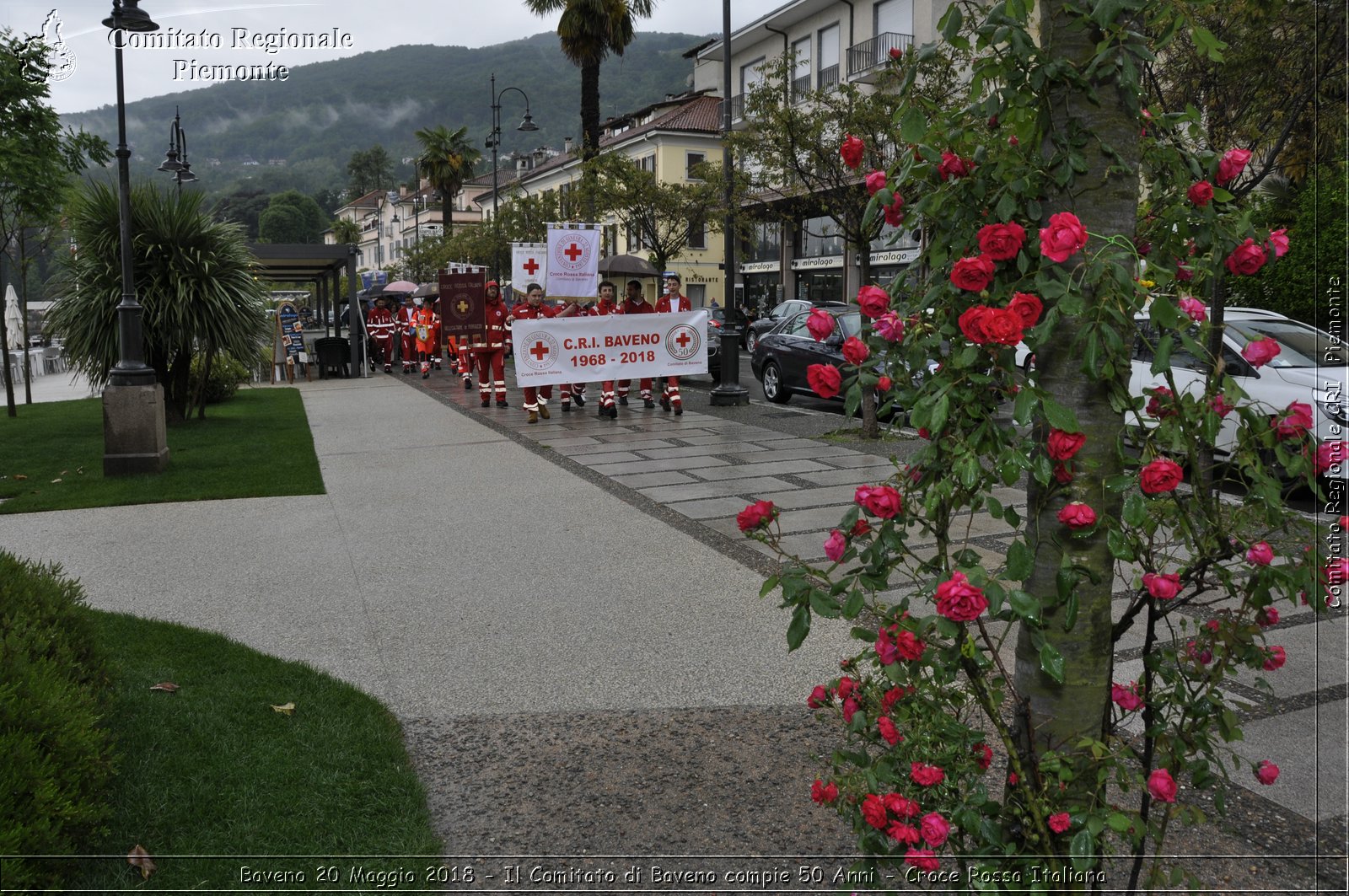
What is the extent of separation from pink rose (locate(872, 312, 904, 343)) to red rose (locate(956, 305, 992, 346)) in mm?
364

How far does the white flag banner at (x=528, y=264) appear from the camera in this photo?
1875cm

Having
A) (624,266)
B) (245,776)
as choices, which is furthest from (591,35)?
(245,776)

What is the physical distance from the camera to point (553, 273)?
19.1 meters

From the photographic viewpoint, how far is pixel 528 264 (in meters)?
19.1

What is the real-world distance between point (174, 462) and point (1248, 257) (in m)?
11.2

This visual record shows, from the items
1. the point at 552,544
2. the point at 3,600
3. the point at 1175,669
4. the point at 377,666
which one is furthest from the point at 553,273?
the point at 1175,669

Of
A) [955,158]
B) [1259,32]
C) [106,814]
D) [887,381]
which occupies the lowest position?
[106,814]

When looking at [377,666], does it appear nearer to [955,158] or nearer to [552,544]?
[552,544]

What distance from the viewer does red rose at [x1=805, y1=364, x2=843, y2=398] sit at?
2.40m

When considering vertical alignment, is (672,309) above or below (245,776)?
above

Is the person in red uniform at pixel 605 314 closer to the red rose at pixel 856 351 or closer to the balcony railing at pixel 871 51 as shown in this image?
the red rose at pixel 856 351

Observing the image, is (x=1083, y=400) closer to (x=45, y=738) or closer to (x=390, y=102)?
(x=45, y=738)

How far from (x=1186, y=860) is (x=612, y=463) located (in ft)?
27.9

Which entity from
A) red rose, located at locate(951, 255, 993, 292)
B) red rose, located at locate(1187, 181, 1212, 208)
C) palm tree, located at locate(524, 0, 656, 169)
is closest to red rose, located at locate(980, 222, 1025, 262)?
red rose, located at locate(951, 255, 993, 292)
